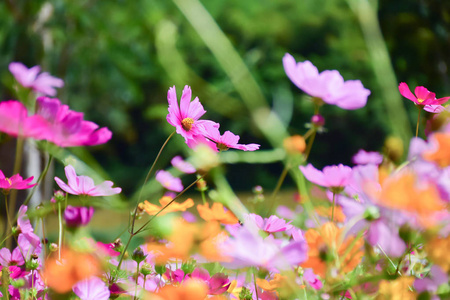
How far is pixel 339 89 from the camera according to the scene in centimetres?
41

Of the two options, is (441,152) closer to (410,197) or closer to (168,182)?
(410,197)

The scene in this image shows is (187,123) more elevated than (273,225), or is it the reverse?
(187,123)

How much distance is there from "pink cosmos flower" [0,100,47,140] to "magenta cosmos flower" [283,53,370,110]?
20cm

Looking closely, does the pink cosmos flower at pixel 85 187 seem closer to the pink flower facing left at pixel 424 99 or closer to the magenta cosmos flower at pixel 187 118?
the magenta cosmos flower at pixel 187 118

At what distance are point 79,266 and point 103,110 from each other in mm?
9742

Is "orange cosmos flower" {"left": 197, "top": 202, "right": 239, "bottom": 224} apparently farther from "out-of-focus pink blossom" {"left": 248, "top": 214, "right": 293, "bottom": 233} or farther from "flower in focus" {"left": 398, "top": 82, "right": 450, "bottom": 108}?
"flower in focus" {"left": 398, "top": 82, "right": 450, "bottom": 108}

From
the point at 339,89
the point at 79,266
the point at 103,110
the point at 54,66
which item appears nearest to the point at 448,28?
the point at 54,66

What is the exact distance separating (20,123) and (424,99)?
1.10 ft

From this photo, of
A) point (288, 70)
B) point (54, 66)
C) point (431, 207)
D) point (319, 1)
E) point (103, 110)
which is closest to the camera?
point (431, 207)

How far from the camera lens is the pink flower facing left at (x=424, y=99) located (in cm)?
41

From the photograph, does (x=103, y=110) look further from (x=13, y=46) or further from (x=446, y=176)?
(x=446, y=176)

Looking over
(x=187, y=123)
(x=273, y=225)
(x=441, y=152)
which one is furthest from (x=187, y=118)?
(x=441, y=152)

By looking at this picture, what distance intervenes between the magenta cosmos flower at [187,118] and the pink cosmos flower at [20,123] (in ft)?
0.35

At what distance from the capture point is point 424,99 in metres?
0.42
